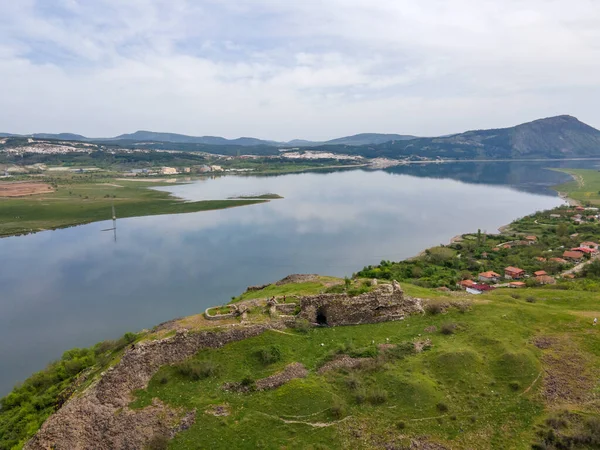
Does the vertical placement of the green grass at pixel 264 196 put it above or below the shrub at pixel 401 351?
below

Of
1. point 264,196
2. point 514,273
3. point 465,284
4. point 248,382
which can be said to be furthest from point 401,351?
point 264,196

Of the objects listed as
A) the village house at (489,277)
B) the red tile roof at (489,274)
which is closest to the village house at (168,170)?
the red tile roof at (489,274)

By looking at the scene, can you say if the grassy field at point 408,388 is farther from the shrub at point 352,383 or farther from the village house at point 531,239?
the village house at point 531,239

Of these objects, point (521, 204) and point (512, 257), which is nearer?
point (512, 257)

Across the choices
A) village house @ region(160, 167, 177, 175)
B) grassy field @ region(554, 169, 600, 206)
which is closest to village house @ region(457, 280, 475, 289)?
grassy field @ region(554, 169, 600, 206)

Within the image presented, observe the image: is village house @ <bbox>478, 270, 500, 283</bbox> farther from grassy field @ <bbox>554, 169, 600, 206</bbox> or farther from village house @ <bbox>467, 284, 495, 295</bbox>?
grassy field @ <bbox>554, 169, 600, 206</bbox>

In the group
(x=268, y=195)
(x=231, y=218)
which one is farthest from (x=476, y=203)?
(x=231, y=218)

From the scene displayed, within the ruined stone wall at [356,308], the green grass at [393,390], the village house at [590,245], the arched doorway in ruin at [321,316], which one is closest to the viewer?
the green grass at [393,390]

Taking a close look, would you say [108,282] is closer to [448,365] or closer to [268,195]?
[448,365]
